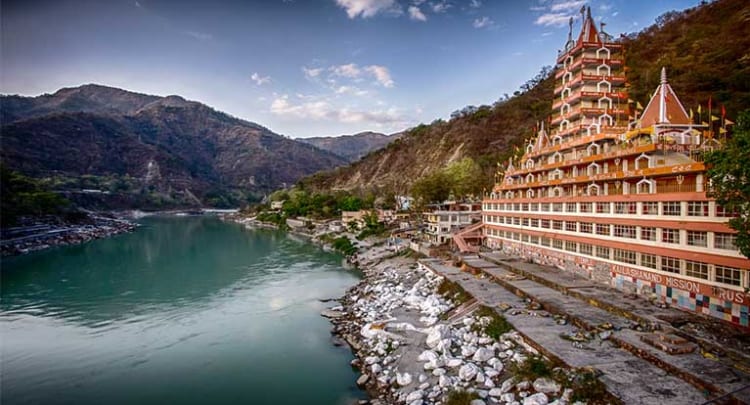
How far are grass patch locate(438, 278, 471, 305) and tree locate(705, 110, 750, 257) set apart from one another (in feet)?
34.1

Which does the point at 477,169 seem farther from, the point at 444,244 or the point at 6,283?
the point at 6,283

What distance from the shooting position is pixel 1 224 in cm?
4650

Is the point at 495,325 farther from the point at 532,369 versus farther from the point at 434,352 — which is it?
the point at 532,369

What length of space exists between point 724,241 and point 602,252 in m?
5.82

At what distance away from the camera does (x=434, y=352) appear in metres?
13.6

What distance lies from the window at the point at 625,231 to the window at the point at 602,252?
41.4 inches

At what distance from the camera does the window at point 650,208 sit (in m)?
15.1

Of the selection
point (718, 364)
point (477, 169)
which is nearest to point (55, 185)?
point (477, 169)

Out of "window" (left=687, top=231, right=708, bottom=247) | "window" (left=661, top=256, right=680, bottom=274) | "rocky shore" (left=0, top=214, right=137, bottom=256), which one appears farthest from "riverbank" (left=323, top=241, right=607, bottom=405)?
"rocky shore" (left=0, top=214, right=137, bottom=256)

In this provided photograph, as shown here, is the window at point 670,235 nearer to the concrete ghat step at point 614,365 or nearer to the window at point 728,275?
the window at point 728,275

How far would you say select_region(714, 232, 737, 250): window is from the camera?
12089 millimetres

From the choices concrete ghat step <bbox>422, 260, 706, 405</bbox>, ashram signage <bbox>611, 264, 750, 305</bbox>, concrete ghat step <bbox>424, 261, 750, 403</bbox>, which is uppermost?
ashram signage <bbox>611, 264, 750, 305</bbox>

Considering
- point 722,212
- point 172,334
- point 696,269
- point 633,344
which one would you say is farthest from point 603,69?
point 172,334

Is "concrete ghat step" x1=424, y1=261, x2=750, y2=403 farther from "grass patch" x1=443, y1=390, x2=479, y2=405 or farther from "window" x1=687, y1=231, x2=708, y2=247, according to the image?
"window" x1=687, y1=231, x2=708, y2=247
